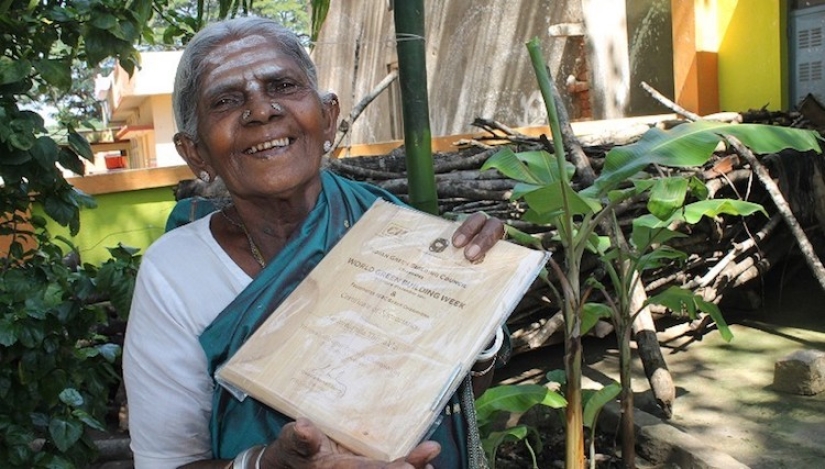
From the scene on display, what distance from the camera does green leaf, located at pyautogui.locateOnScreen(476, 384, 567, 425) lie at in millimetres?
3125

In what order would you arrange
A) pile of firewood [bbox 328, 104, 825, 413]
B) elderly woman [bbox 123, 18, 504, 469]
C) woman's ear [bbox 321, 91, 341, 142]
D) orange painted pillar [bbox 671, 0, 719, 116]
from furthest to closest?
1. orange painted pillar [bbox 671, 0, 719, 116]
2. pile of firewood [bbox 328, 104, 825, 413]
3. woman's ear [bbox 321, 91, 341, 142]
4. elderly woman [bbox 123, 18, 504, 469]

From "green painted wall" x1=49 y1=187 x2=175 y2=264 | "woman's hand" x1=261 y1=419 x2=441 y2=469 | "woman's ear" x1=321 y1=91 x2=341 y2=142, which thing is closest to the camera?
"woman's hand" x1=261 y1=419 x2=441 y2=469

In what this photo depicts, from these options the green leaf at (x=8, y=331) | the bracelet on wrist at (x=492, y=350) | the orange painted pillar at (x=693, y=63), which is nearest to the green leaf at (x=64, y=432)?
the green leaf at (x=8, y=331)

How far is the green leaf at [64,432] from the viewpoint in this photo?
234 centimetres

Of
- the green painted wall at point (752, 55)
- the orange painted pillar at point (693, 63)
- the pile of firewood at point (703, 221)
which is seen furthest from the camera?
the orange painted pillar at point (693, 63)

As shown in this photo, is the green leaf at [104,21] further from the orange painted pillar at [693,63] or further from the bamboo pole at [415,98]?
the orange painted pillar at [693,63]

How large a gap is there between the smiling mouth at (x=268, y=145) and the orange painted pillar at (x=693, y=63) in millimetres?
6759

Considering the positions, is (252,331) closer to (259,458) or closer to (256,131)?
(259,458)

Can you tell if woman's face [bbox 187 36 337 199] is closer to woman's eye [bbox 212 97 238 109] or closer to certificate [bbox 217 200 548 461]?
woman's eye [bbox 212 97 238 109]

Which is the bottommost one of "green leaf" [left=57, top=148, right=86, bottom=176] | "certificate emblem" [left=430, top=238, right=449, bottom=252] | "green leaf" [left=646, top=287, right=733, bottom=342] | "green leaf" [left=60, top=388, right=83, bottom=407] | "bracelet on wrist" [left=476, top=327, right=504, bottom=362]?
"green leaf" [left=646, top=287, right=733, bottom=342]

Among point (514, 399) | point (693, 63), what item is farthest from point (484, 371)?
point (693, 63)

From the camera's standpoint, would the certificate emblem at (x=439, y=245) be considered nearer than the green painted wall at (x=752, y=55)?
Yes

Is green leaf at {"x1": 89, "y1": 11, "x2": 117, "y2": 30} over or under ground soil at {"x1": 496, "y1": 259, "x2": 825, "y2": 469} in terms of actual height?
over

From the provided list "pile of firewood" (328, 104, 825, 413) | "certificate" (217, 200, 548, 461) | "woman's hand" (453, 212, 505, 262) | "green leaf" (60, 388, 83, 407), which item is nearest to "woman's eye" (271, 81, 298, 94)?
"certificate" (217, 200, 548, 461)
